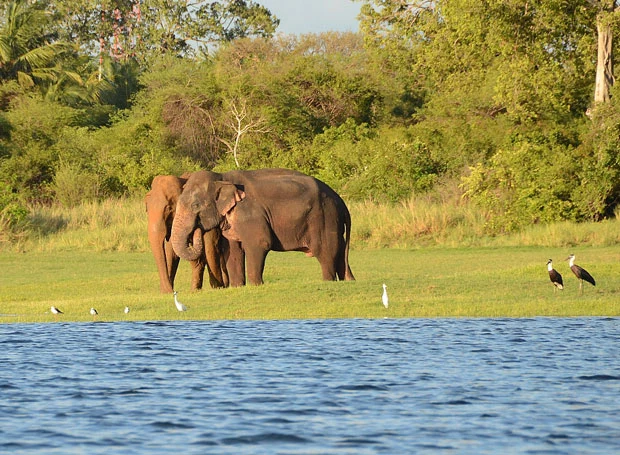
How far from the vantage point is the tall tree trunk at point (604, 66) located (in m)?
31.0

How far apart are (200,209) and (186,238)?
0.55 metres

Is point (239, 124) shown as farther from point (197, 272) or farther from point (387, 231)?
point (197, 272)

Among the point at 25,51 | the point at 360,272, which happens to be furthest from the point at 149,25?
the point at 360,272

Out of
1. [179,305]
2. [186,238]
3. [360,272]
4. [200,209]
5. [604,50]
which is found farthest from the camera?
[604,50]

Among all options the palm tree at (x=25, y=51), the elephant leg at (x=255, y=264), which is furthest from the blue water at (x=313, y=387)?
the palm tree at (x=25, y=51)

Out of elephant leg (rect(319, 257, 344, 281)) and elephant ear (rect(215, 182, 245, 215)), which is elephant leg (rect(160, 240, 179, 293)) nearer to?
elephant ear (rect(215, 182, 245, 215))

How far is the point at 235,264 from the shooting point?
1947 cm

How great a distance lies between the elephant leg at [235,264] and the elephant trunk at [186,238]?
0.49 metres

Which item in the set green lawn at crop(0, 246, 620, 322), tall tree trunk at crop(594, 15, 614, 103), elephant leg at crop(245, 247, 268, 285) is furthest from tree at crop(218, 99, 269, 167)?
elephant leg at crop(245, 247, 268, 285)

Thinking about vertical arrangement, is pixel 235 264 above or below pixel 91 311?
above

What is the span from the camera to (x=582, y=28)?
32.8 m

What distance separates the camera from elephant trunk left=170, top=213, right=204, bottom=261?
19.3 metres

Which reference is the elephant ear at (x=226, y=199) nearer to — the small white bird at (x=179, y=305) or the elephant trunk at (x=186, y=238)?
the elephant trunk at (x=186, y=238)

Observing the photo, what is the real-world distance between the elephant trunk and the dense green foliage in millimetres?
12183
